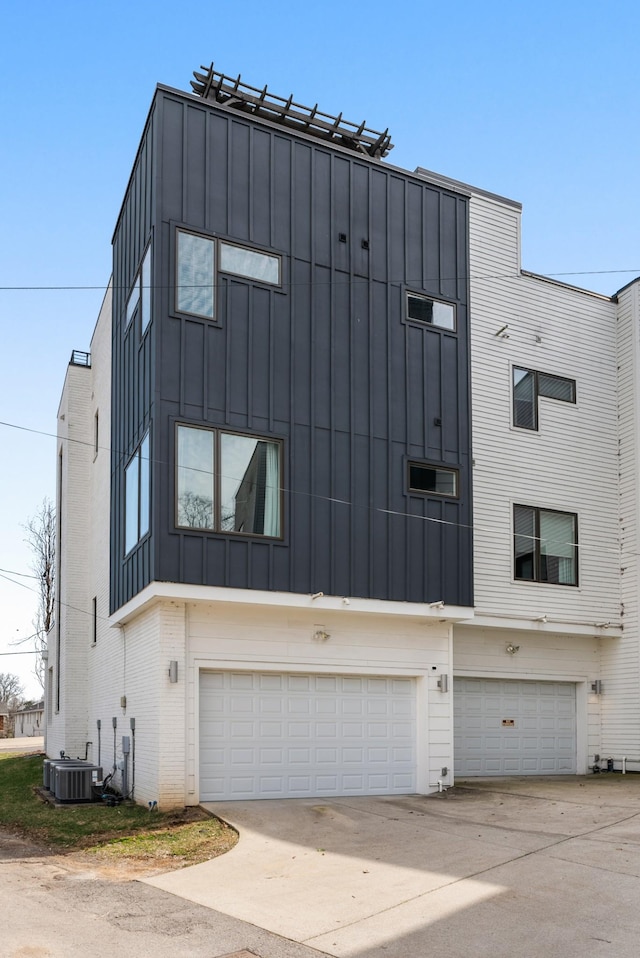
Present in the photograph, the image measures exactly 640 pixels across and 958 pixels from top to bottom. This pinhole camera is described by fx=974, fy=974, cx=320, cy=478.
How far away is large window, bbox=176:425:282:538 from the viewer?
1439cm

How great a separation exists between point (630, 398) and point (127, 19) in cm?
1257

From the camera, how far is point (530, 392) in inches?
765

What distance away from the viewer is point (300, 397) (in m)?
15.6

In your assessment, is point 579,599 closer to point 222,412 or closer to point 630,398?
point 630,398

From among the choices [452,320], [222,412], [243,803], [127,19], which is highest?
[127,19]

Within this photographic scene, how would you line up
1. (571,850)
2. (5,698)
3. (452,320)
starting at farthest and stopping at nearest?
(5,698)
(452,320)
(571,850)

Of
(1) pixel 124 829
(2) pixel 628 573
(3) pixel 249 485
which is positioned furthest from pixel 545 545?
(1) pixel 124 829

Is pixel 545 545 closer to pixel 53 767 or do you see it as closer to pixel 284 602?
pixel 284 602

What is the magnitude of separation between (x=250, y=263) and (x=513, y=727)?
10.3 meters

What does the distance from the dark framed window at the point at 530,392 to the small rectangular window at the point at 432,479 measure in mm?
2650

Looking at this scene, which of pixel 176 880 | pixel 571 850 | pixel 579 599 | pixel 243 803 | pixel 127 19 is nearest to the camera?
pixel 176 880

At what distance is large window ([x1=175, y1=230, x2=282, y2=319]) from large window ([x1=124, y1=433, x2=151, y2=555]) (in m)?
2.17

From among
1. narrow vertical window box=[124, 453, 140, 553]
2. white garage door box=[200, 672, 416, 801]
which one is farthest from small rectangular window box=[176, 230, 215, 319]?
white garage door box=[200, 672, 416, 801]

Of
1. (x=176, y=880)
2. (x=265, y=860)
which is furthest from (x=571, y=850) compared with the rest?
(x=176, y=880)
